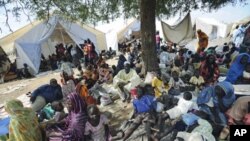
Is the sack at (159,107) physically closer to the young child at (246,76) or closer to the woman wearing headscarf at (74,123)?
the woman wearing headscarf at (74,123)

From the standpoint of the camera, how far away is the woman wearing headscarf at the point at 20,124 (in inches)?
163

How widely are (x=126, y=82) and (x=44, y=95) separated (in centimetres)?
196

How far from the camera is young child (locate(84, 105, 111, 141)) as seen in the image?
4.27 m

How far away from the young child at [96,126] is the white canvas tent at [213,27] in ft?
46.1

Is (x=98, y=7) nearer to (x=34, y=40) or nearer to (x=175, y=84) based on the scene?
(x=175, y=84)

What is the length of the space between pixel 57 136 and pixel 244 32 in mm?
8017

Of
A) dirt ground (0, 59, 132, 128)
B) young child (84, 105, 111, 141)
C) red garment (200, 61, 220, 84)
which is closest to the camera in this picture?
young child (84, 105, 111, 141)

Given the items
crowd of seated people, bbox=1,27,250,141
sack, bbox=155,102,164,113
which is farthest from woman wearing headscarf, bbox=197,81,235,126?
sack, bbox=155,102,164,113

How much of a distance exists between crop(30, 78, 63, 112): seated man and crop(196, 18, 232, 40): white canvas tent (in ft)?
41.7

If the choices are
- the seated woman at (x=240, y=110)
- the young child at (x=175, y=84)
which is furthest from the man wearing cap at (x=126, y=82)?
the seated woman at (x=240, y=110)

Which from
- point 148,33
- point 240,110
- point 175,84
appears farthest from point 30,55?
point 240,110

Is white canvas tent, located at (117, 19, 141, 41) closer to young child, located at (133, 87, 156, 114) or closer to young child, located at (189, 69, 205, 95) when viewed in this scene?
young child, located at (189, 69, 205, 95)

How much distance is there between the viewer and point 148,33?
23.6 feet

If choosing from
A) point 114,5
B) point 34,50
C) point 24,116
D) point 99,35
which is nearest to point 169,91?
point 24,116
